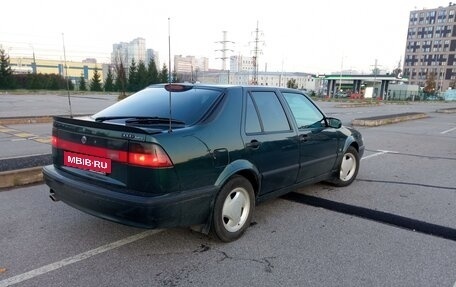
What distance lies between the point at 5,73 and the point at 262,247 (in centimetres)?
5314

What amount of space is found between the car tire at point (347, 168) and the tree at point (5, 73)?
170ft

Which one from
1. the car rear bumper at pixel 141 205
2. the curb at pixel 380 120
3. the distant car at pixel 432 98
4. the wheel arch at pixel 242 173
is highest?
the wheel arch at pixel 242 173

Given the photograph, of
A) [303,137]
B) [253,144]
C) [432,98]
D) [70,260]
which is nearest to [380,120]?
[303,137]

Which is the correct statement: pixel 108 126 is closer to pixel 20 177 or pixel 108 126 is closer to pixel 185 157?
pixel 185 157

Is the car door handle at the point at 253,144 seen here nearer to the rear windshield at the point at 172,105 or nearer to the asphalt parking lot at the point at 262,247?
the rear windshield at the point at 172,105

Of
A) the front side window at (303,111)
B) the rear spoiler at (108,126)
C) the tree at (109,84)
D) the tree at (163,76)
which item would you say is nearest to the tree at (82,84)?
the tree at (109,84)

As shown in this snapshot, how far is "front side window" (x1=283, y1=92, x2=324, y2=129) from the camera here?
15.6ft

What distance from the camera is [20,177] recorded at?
5.45 meters

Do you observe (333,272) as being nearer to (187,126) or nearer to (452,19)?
(187,126)

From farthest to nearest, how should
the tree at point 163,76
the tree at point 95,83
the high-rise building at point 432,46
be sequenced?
the high-rise building at point 432,46 < the tree at point 163,76 < the tree at point 95,83

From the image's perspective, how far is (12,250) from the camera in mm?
3436

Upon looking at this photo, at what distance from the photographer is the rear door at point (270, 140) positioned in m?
3.96

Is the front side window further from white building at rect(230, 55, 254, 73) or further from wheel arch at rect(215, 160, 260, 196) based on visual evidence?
white building at rect(230, 55, 254, 73)

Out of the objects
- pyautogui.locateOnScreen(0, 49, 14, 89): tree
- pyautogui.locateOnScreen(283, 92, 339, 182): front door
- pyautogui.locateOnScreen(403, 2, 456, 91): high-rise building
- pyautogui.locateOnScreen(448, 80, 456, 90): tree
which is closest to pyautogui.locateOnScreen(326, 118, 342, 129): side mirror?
pyautogui.locateOnScreen(283, 92, 339, 182): front door
